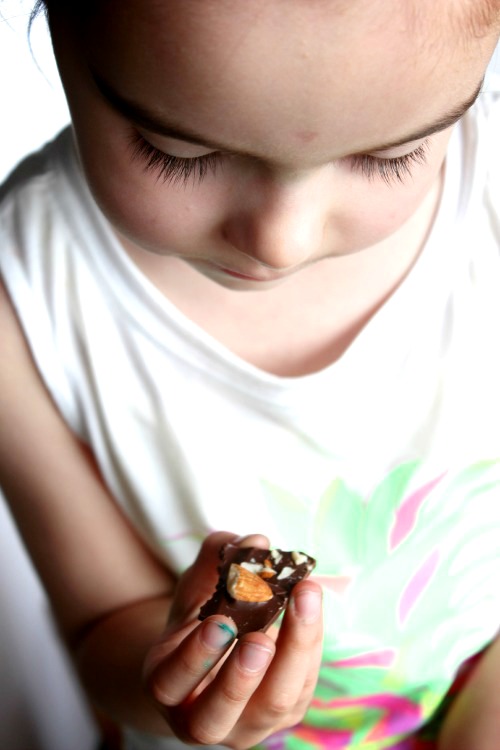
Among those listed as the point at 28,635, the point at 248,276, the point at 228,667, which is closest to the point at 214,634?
the point at 228,667

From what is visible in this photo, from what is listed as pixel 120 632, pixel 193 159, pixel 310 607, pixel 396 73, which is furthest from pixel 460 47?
pixel 120 632

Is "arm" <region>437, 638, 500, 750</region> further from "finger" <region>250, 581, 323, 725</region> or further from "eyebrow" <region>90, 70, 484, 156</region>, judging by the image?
"eyebrow" <region>90, 70, 484, 156</region>

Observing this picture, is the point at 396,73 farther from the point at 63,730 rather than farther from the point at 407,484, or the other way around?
the point at 63,730

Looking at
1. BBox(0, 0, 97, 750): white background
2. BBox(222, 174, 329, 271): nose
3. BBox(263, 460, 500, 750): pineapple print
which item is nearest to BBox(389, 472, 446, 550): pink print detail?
BBox(263, 460, 500, 750): pineapple print

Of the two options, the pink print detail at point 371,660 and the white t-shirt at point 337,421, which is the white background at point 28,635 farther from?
the pink print detail at point 371,660

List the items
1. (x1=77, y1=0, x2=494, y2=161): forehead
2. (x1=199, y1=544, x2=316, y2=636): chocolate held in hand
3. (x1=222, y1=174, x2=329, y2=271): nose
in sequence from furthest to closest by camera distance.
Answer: (x1=199, y1=544, x2=316, y2=636): chocolate held in hand < (x1=222, y1=174, x2=329, y2=271): nose < (x1=77, y1=0, x2=494, y2=161): forehead

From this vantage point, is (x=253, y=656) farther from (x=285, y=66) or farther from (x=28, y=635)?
(x=28, y=635)

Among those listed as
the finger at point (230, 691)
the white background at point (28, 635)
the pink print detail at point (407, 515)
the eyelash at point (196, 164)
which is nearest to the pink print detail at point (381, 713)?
the pink print detail at point (407, 515)
